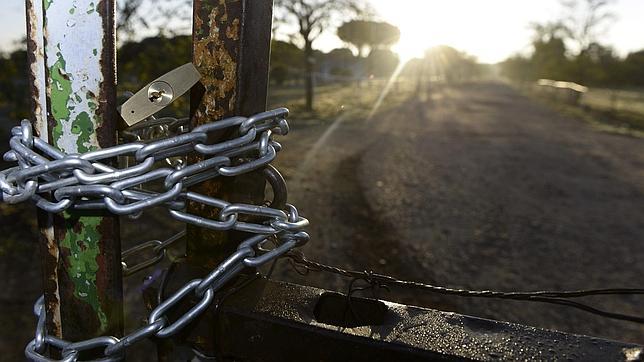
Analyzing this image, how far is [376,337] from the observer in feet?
3.01

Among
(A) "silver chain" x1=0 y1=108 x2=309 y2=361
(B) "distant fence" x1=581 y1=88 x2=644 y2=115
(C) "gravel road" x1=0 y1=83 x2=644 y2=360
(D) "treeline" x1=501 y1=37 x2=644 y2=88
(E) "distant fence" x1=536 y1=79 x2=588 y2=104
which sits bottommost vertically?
(C) "gravel road" x1=0 y1=83 x2=644 y2=360

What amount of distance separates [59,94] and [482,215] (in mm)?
7035

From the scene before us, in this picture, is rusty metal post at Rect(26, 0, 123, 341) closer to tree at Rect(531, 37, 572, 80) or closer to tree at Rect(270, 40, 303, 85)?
tree at Rect(270, 40, 303, 85)

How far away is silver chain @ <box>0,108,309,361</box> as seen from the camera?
0.80m

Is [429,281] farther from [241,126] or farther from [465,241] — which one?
[241,126]

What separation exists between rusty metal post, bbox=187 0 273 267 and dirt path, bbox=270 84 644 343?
12.0 feet

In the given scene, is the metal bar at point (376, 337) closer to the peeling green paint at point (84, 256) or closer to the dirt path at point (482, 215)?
the peeling green paint at point (84, 256)

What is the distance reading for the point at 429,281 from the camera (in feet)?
16.3

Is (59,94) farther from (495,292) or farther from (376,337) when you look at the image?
(495,292)

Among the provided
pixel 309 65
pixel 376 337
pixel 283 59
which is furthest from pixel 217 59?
pixel 309 65

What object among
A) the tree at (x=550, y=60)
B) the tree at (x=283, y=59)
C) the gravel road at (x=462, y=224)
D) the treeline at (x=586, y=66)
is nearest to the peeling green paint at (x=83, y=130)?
the gravel road at (x=462, y=224)

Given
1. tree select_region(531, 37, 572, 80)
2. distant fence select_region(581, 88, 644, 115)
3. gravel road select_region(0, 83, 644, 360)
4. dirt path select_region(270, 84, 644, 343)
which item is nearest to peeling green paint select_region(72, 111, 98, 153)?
gravel road select_region(0, 83, 644, 360)

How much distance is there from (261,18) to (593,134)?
19.7 meters

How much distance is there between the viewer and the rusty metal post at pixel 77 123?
0.88 meters
